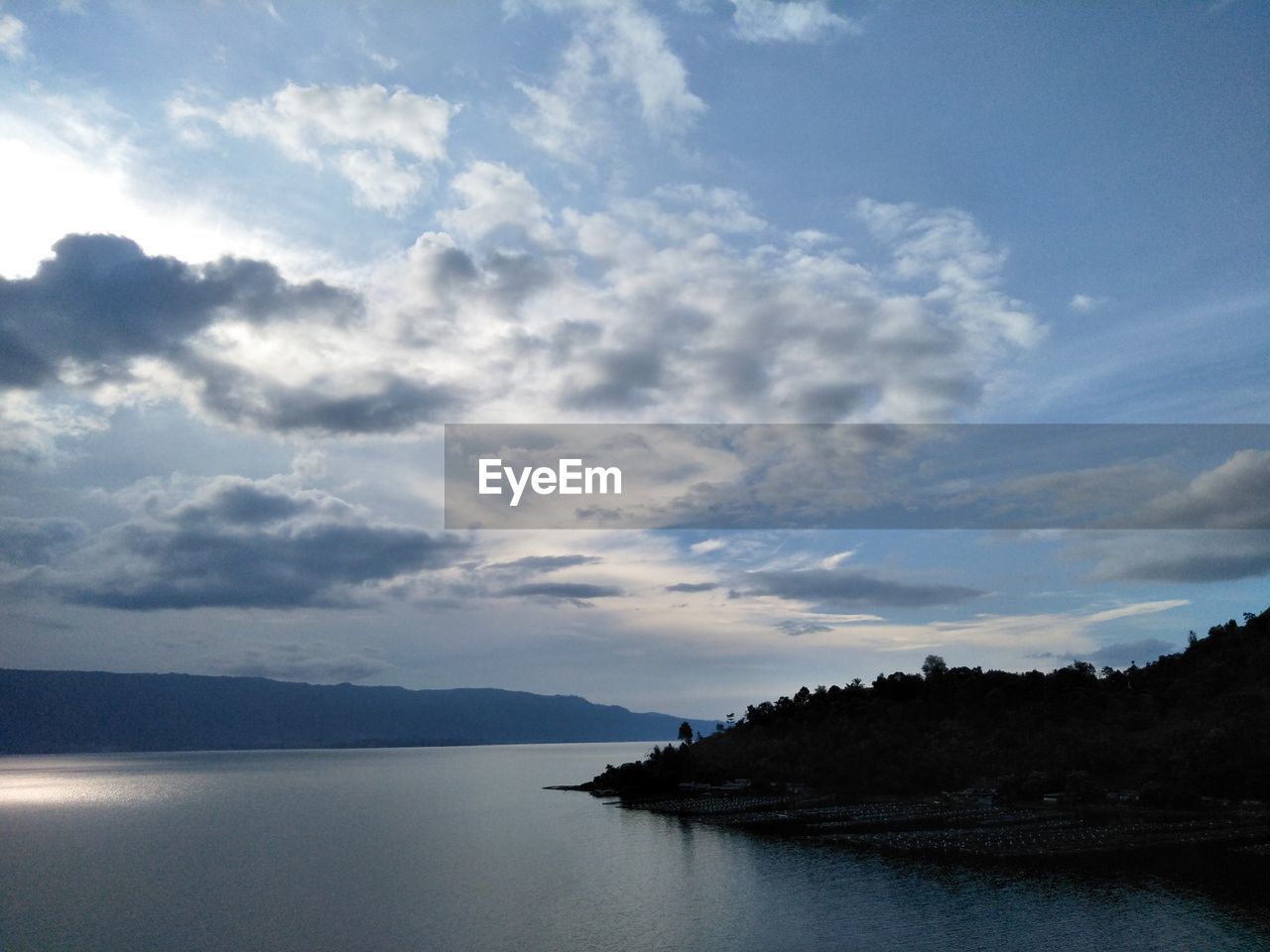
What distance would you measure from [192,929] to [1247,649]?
21851 cm

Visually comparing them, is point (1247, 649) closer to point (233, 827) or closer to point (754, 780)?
point (754, 780)

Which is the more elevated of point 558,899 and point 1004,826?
point 558,899

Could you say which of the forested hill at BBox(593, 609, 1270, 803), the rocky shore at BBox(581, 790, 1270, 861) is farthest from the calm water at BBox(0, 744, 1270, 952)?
the forested hill at BBox(593, 609, 1270, 803)

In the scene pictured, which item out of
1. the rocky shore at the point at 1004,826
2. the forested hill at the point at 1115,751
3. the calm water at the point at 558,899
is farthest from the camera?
the forested hill at the point at 1115,751

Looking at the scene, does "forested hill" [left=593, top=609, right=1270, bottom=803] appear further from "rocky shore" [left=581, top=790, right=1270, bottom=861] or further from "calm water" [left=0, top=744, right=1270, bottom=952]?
"calm water" [left=0, top=744, right=1270, bottom=952]

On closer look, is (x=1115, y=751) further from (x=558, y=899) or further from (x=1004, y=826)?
(x=558, y=899)

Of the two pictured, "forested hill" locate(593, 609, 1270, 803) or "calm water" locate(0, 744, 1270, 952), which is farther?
"forested hill" locate(593, 609, 1270, 803)

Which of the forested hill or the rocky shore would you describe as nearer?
the rocky shore

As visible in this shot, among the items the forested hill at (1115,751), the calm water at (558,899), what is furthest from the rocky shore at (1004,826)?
the calm water at (558,899)

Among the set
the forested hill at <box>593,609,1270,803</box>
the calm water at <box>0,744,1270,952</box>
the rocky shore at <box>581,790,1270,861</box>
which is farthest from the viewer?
the forested hill at <box>593,609,1270,803</box>

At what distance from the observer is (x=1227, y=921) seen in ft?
223

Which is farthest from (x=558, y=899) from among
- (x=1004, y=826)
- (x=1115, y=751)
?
(x=1115, y=751)

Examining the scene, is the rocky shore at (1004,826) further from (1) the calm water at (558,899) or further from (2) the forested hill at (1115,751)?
(1) the calm water at (558,899)

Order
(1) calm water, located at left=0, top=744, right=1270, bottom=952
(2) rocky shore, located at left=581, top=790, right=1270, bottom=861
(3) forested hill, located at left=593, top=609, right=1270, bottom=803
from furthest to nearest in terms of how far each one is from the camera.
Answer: (3) forested hill, located at left=593, top=609, right=1270, bottom=803 → (2) rocky shore, located at left=581, top=790, right=1270, bottom=861 → (1) calm water, located at left=0, top=744, right=1270, bottom=952
